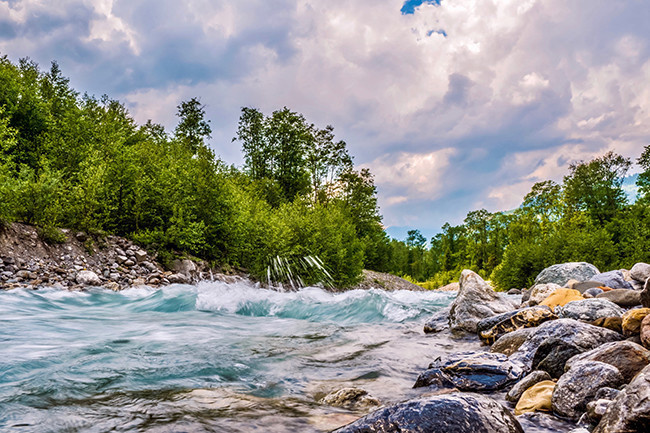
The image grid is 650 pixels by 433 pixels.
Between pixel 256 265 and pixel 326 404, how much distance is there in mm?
16885

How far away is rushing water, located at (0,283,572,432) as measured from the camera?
3.52 meters

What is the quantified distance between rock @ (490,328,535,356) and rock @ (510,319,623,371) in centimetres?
46

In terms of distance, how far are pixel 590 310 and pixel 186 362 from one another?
20.7 feet

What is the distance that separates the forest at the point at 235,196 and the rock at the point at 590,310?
48.0ft

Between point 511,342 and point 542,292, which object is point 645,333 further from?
point 542,292

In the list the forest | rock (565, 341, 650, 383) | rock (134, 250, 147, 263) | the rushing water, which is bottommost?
the rushing water

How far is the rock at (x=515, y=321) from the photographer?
692 centimetres

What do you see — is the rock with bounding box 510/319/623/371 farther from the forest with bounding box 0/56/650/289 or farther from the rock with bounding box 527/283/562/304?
the forest with bounding box 0/56/650/289

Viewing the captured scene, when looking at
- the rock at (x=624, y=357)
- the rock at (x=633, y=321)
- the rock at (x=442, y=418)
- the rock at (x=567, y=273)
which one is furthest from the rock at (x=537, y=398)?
the rock at (x=567, y=273)

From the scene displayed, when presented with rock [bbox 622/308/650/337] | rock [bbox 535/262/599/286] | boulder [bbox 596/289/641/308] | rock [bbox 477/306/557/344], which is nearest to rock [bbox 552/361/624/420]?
rock [bbox 622/308/650/337]

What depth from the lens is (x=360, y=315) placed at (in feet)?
39.8

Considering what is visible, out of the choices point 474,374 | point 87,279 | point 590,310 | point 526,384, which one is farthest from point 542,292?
point 87,279

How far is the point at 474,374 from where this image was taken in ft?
15.1

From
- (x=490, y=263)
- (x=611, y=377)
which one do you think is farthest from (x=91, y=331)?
(x=490, y=263)
